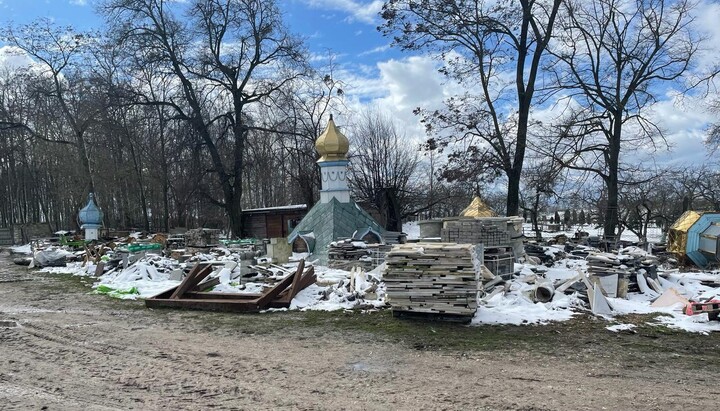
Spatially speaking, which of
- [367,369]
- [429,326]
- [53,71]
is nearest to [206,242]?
[429,326]

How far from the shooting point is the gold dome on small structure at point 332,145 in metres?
17.2

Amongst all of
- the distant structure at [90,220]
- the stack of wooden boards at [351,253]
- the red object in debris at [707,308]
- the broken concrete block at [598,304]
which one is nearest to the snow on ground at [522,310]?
the broken concrete block at [598,304]

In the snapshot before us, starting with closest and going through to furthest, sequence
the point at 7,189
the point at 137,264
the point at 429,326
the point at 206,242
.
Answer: the point at 429,326, the point at 137,264, the point at 206,242, the point at 7,189

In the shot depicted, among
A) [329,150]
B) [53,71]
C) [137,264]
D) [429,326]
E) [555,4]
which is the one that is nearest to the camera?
[429,326]

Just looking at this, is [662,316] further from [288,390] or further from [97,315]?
[97,315]

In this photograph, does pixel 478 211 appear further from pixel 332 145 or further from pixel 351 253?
pixel 351 253

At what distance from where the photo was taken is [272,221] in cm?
2861

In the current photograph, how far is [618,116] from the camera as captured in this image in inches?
797

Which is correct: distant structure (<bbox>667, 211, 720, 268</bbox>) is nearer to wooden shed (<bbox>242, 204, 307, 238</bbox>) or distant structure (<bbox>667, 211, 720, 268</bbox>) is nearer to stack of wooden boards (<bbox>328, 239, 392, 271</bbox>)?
stack of wooden boards (<bbox>328, 239, 392, 271</bbox>)

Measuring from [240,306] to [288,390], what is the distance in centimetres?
464

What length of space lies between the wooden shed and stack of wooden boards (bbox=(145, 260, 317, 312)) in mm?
16419

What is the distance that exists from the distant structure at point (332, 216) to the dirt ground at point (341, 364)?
272 inches

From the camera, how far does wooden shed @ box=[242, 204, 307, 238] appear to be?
27859mm

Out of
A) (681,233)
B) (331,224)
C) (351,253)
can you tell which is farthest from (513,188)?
(351,253)
